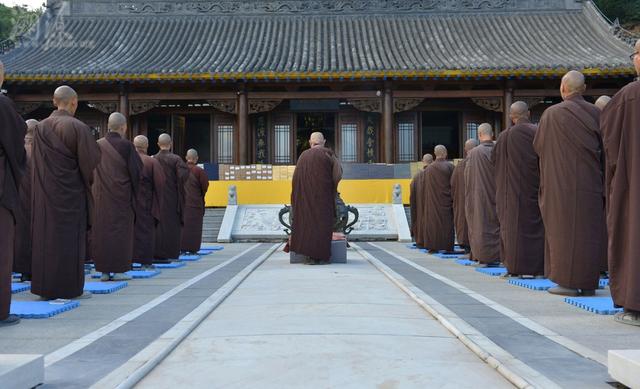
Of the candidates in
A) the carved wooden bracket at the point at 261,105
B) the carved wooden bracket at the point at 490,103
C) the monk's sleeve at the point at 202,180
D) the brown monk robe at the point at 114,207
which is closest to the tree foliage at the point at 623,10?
the carved wooden bracket at the point at 490,103

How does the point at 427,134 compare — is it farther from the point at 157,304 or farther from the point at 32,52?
the point at 157,304

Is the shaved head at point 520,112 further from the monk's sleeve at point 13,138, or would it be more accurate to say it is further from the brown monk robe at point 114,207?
the monk's sleeve at point 13,138

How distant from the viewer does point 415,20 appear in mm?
23516

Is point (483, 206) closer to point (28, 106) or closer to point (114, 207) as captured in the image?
point (114, 207)

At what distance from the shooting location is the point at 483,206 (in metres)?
9.47

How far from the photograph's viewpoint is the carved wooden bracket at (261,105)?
20.6 meters

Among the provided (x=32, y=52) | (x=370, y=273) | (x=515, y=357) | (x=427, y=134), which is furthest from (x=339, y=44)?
(x=515, y=357)

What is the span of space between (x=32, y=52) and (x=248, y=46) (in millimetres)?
6348

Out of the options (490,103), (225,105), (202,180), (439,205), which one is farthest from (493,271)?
(225,105)

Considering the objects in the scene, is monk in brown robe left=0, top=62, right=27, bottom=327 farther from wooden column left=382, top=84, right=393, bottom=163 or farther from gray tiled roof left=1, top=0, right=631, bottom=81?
wooden column left=382, top=84, right=393, bottom=163

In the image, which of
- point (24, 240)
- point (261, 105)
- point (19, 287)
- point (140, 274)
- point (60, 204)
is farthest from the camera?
point (261, 105)

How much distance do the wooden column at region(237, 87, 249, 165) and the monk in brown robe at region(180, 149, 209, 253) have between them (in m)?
7.43

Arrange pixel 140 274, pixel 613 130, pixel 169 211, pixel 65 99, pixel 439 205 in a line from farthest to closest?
pixel 439 205
pixel 169 211
pixel 140 274
pixel 65 99
pixel 613 130

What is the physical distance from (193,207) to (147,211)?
345cm
